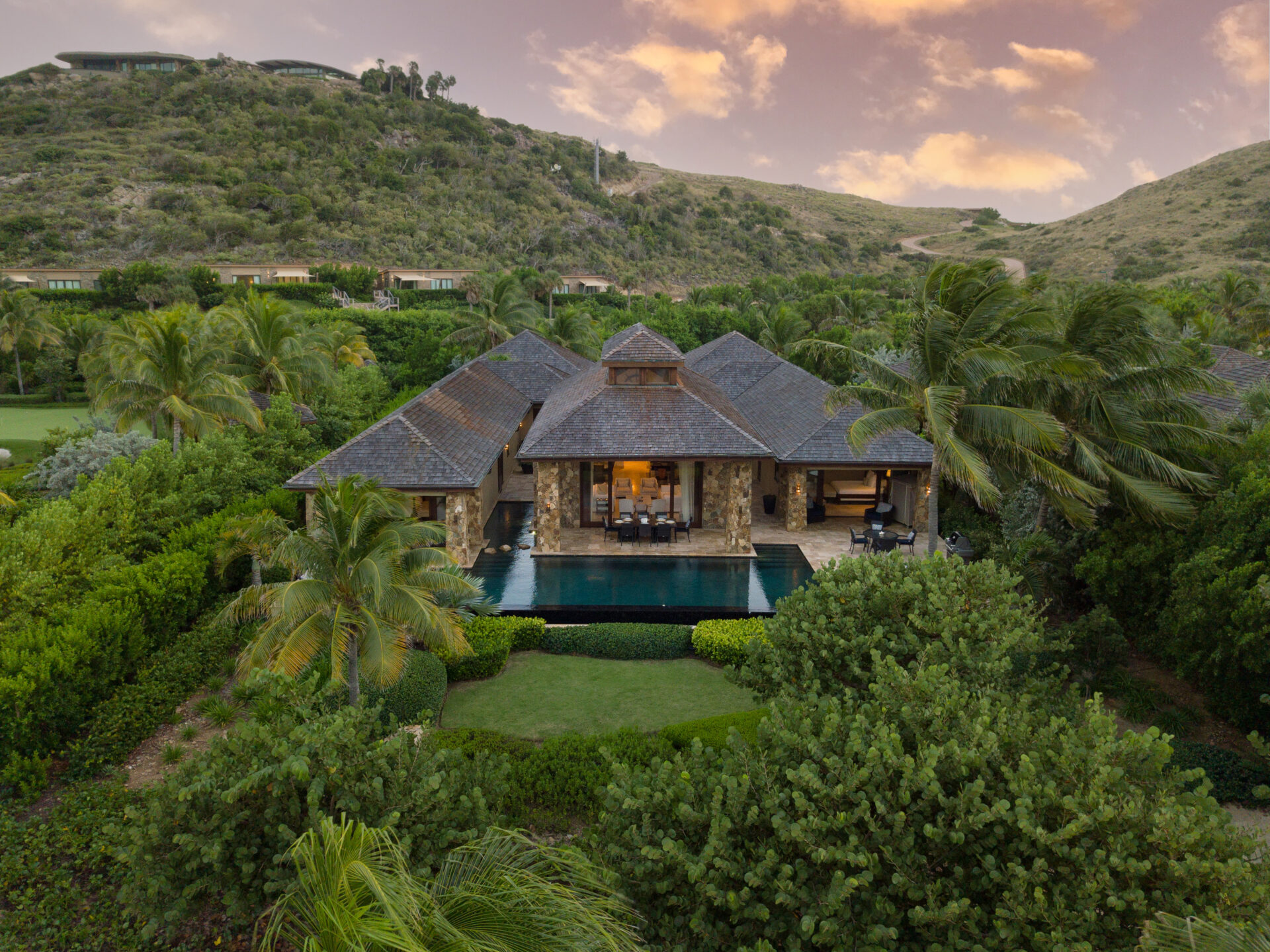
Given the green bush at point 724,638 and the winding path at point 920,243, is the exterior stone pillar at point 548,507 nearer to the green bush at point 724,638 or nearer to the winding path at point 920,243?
the green bush at point 724,638

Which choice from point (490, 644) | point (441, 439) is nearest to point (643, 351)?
point (441, 439)

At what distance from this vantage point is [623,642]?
15.9 m

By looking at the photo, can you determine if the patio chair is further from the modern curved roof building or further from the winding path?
the modern curved roof building

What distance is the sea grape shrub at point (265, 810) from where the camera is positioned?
6.80 m

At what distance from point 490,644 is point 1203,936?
12554 mm

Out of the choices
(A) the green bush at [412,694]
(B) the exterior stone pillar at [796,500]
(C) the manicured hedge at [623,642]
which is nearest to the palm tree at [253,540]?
(A) the green bush at [412,694]

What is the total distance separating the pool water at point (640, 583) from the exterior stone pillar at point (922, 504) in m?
4.40

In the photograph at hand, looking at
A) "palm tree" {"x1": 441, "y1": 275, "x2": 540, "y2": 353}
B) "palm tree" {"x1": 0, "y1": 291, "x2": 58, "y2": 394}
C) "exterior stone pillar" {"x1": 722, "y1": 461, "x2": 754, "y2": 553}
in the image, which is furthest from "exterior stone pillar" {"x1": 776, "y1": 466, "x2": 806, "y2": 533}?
"palm tree" {"x1": 0, "y1": 291, "x2": 58, "y2": 394}

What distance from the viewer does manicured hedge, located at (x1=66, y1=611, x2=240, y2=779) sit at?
11.6 m

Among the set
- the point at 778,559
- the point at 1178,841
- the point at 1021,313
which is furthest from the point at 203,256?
the point at 1178,841

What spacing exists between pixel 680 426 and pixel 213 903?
1655 centimetres

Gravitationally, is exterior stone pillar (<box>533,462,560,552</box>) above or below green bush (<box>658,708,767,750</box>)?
above

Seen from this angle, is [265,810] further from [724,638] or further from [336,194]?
[336,194]

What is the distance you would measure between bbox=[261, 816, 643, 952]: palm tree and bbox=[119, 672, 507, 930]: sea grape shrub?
4.88 ft
